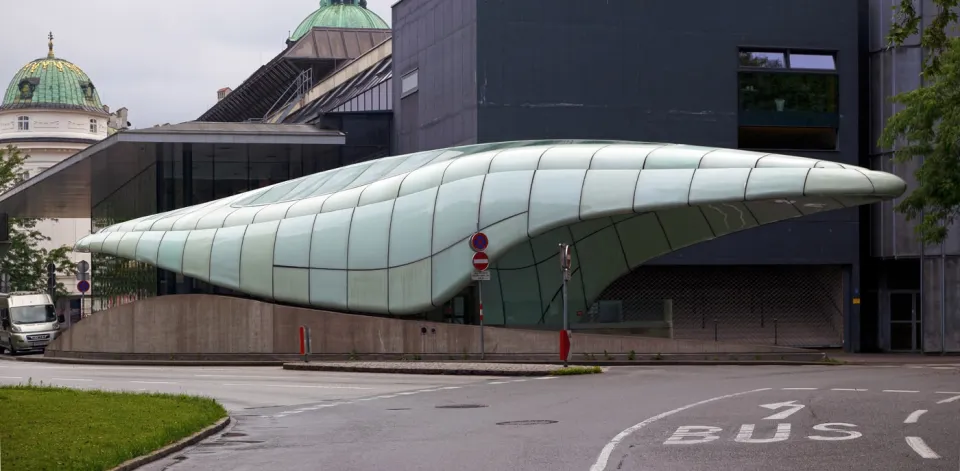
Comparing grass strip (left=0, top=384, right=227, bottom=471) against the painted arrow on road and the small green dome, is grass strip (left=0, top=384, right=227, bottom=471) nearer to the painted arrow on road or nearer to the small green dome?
the painted arrow on road

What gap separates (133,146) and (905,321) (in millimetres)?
26767

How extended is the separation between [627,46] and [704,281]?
7813 millimetres

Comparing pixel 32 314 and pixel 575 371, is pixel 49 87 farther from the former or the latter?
pixel 575 371

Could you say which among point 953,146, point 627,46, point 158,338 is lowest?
point 158,338

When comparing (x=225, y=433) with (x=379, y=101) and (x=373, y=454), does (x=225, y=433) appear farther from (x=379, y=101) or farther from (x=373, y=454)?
(x=379, y=101)

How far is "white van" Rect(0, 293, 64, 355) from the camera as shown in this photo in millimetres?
50750

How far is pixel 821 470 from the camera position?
1102 cm

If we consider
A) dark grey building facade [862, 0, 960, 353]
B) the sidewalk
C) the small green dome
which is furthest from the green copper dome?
the sidewalk

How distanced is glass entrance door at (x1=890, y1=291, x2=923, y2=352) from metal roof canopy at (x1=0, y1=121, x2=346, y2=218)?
775 inches

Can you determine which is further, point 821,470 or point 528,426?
point 528,426

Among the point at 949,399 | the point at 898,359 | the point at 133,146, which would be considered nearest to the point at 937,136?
the point at 898,359

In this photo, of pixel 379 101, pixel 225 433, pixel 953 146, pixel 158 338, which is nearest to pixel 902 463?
pixel 225 433

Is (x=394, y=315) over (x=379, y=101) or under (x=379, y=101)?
under

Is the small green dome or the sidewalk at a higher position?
the small green dome
